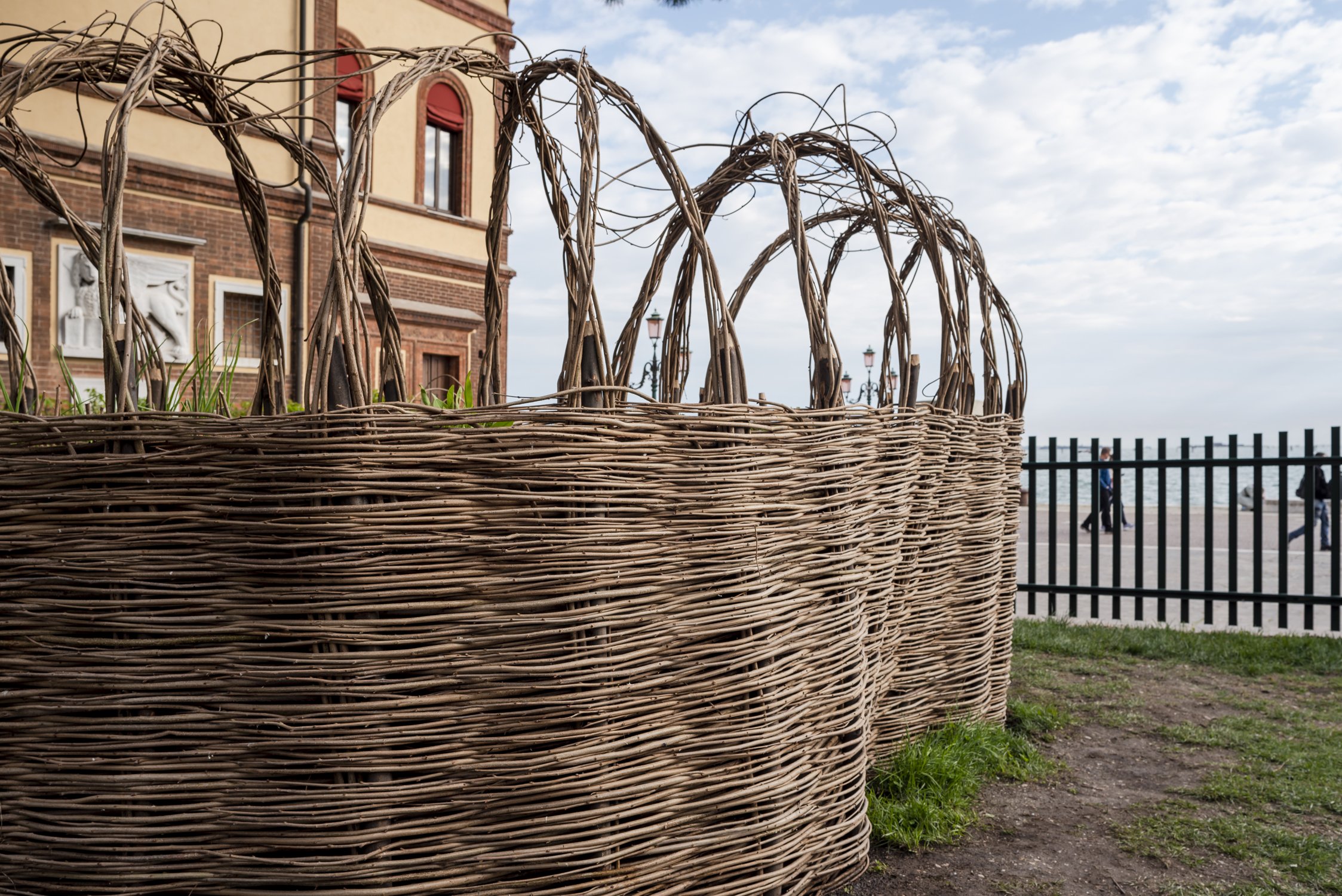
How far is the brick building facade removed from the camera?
10703 mm

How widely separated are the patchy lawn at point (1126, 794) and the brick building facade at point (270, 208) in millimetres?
6023

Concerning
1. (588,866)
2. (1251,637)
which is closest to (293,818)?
(588,866)

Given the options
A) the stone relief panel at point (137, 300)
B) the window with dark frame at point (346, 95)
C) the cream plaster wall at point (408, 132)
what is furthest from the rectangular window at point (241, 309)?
the window with dark frame at point (346, 95)

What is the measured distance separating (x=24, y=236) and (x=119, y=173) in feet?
36.9

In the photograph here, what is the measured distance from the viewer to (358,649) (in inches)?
68.3

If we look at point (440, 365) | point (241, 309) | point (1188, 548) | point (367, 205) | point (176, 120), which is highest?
point (176, 120)

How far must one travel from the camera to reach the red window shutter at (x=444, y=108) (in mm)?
15578

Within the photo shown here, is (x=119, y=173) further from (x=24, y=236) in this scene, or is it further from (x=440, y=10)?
(x=440, y=10)

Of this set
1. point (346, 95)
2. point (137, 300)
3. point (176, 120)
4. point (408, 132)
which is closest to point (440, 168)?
point (408, 132)

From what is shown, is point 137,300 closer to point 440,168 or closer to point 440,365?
point 440,365

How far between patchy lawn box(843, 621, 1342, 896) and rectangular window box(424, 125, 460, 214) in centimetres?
1376

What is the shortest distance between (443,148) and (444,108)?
683 millimetres

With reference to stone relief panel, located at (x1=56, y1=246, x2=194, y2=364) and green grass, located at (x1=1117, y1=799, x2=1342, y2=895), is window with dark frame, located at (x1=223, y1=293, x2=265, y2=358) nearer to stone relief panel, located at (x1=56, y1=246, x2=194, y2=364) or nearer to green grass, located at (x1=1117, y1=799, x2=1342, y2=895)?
stone relief panel, located at (x1=56, y1=246, x2=194, y2=364)

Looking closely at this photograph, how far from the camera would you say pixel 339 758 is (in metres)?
1.73
